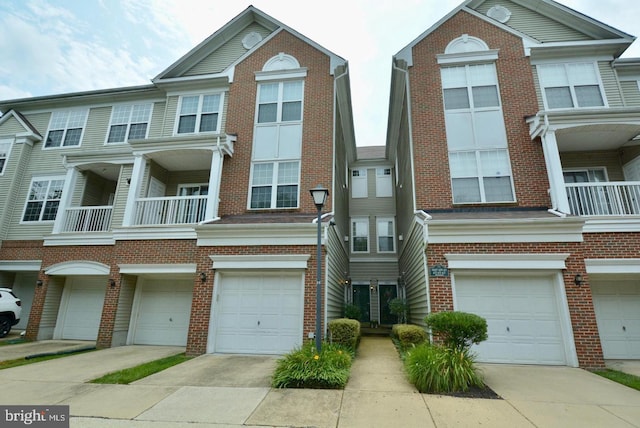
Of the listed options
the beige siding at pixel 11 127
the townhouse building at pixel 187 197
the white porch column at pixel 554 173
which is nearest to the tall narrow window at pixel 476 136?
the white porch column at pixel 554 173

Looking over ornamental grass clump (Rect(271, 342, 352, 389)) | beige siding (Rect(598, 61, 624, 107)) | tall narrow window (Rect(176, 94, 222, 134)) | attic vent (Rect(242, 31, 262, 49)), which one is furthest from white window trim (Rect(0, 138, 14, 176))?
beige siding (Rect(598, 61, 624, 107))

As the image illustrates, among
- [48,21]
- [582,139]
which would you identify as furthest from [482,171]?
[48,21]

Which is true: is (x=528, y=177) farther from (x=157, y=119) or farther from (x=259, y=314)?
(x=157, y=119)

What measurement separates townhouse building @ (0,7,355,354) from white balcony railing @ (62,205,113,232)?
65 mm

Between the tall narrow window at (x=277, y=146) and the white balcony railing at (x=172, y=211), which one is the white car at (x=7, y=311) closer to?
the white balcony railing at (x=172, y=211)

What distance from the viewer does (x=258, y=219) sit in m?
9.67

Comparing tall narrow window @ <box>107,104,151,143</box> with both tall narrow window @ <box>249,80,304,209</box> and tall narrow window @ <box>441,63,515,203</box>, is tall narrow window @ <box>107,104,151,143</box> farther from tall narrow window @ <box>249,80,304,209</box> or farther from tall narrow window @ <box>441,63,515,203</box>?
tall narrow window @ <box>441,63,515,203</box>

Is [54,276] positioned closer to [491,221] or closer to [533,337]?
[491,221]

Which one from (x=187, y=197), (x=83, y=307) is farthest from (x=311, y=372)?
(x=83, y=307)

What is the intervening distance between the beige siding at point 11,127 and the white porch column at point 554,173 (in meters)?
21.2

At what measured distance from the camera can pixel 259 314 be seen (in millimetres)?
8547

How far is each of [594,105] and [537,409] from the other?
10.8 metres

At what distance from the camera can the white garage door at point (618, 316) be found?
328 inches

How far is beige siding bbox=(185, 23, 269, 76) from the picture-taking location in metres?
12.6
